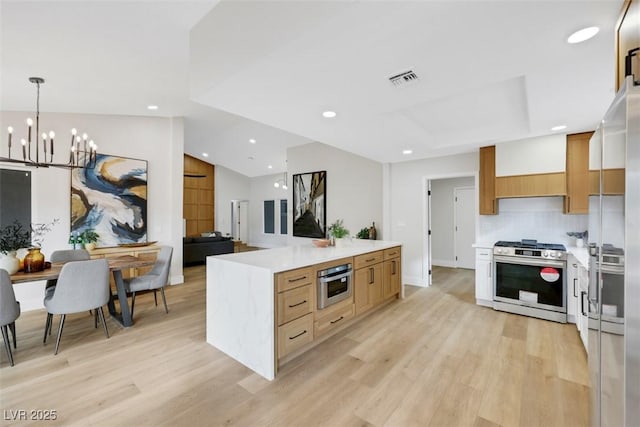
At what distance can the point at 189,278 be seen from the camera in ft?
19.2

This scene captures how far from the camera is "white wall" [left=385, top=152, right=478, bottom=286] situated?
5094 millimetres

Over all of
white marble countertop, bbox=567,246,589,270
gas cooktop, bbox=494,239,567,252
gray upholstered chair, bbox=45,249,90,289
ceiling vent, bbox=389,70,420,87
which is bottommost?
gray upholstered chair, bbox=45,249,90,289

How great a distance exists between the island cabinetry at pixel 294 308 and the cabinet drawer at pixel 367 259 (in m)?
0.84

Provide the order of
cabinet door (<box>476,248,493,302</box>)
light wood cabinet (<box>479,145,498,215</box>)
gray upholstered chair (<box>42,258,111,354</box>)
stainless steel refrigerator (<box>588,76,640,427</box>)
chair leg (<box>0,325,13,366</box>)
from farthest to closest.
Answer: light wood cabinet (<box>479,145,498,215</box>) → cabinet door (<box>476,248,493,302</box>) → gray upholstered chair (<box>42,258,111,354</box>) → chair leg (<box>0,325,13,366</box>) → stainless steel refrigerator (<box>588,76,640,427</box>)

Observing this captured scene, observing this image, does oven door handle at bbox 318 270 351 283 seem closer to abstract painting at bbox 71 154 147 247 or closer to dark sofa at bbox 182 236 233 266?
abstract painting at bbox 71 154 147 247

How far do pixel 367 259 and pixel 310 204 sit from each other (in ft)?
12.1

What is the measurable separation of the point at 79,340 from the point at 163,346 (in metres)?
0.97

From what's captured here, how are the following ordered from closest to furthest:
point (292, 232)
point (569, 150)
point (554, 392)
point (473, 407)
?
1. point (473, 407)
2. point (554, 392)
3. point (569, 150)
4. point (292, 232)

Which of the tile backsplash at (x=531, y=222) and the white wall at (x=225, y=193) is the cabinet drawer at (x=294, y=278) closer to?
the tile backsplash at (x=531, y=222)

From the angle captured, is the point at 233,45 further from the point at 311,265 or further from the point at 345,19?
the point at 311,265

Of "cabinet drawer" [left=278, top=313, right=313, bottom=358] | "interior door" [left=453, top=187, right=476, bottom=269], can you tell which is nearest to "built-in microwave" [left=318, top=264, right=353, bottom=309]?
"cabinet drawer" [left=278, top=313, right=313, bottom=358]

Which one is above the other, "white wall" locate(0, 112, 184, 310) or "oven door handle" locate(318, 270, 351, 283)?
"white wall" locate(0, 112, 184, 310)

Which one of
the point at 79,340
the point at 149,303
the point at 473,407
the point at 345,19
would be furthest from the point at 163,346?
the point at 345,19

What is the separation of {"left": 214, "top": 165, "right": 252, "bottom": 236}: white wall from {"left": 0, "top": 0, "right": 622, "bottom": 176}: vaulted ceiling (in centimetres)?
684
